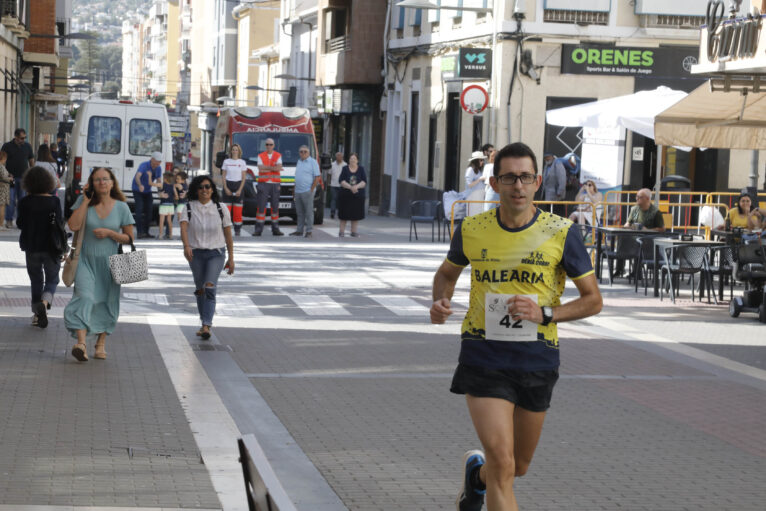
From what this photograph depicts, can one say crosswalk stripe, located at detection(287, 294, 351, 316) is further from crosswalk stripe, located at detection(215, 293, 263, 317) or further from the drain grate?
the drain grate

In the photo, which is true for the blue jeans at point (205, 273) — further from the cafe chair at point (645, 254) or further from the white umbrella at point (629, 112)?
the white umbrella at point (629, 112)

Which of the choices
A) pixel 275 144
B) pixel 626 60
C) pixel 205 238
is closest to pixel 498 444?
pixel 205 238

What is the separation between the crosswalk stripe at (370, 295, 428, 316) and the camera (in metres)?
15.4

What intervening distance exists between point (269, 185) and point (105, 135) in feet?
12.5

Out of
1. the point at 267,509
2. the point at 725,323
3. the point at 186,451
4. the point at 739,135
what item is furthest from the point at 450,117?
the point at 267,509

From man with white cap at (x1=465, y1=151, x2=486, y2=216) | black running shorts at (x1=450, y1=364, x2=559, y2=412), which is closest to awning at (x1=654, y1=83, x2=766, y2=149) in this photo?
man with white cap at (x1=465, y1=151, x2=486, y2=216)

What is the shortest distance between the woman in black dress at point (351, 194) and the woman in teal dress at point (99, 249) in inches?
580

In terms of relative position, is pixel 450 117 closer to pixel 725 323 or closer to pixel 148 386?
pixel 725 323

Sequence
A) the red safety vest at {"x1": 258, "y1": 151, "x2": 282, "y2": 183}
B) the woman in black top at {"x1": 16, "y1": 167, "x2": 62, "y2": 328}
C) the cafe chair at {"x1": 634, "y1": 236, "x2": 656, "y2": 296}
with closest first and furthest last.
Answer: the woman in black top at {"x1": 16, "y1": 167, "x2": 62, "y2": 328} → the cafe chair at {"x1": 634, "y1": 236, "x2": 656, "y2": 296} → the red safety vest at {"x1": 258, "y1": 151, "x2": 282, "y2": 183}

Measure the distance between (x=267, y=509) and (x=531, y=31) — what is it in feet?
86.5

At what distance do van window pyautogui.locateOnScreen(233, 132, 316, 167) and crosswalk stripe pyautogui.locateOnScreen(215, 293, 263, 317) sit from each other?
13.0 m

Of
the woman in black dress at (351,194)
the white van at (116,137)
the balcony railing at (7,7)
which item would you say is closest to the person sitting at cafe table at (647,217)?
the woman in black dress at (351,194)

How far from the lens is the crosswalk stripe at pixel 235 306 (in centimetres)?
1491

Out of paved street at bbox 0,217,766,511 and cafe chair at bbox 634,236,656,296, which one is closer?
paved street at bbox 0,217,766,511
